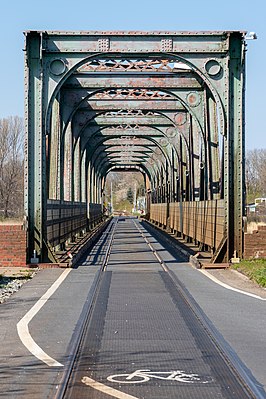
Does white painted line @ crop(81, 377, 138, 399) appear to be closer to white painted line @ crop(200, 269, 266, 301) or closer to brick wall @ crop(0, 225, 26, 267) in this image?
white painted line @ crop(200, 269, 266, 301)

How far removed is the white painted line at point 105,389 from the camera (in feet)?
21.9

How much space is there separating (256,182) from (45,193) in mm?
82625

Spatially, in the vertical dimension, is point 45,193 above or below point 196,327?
above

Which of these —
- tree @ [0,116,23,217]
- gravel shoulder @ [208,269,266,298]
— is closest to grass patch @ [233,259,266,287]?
gravel shoulder @ [208,269,266,298]

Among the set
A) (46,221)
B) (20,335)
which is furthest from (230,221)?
(20,335)

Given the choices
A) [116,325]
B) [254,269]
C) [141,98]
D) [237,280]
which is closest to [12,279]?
[237,280]

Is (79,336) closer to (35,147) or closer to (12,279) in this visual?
(12,279)

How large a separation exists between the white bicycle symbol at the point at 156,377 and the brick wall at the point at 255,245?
13.5m

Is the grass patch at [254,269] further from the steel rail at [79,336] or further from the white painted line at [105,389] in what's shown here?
the white painted line at [105,389]

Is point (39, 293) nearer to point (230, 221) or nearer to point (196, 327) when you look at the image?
point (196, 327)

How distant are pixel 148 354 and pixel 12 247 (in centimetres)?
1257

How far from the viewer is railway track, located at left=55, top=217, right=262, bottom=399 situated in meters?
6.95

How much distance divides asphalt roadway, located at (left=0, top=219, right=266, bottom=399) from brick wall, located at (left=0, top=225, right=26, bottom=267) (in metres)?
1.69

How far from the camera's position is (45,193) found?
21.6m
